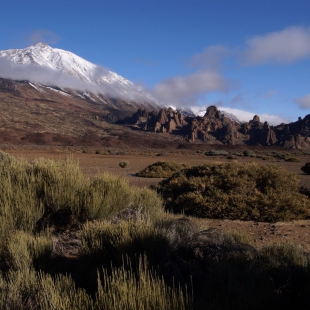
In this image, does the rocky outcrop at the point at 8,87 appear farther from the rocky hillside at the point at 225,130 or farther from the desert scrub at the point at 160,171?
the desert scrub at the point at 160,171

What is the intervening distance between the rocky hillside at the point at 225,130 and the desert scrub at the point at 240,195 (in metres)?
95.3

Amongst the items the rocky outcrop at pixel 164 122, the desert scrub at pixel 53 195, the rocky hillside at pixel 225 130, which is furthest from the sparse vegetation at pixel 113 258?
the rocky outcrop at pixel 164 122

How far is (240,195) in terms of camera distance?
38.4ft

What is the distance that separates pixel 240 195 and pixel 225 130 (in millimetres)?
109209

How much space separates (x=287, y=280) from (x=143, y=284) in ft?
5.93

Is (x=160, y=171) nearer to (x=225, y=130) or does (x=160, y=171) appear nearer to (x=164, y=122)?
(x=225, y=130)

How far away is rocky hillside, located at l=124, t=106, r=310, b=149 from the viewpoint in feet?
359

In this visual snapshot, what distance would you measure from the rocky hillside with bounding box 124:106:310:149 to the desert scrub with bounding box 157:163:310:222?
95.3 meters

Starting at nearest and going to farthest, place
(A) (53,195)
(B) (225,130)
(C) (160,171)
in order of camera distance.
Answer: (A) (53,195) < (C) (160,171) < (B) (225,130)

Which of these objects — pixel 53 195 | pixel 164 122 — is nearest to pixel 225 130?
pixel 164 122

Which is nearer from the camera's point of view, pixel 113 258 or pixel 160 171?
pixel 113 258

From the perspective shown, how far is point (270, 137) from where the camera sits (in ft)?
364

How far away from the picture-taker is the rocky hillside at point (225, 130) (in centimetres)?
10931

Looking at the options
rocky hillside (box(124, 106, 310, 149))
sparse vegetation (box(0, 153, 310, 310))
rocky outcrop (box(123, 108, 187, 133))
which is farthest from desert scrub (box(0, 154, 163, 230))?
rocky outcrop (box(123, 108, 187, 133))
